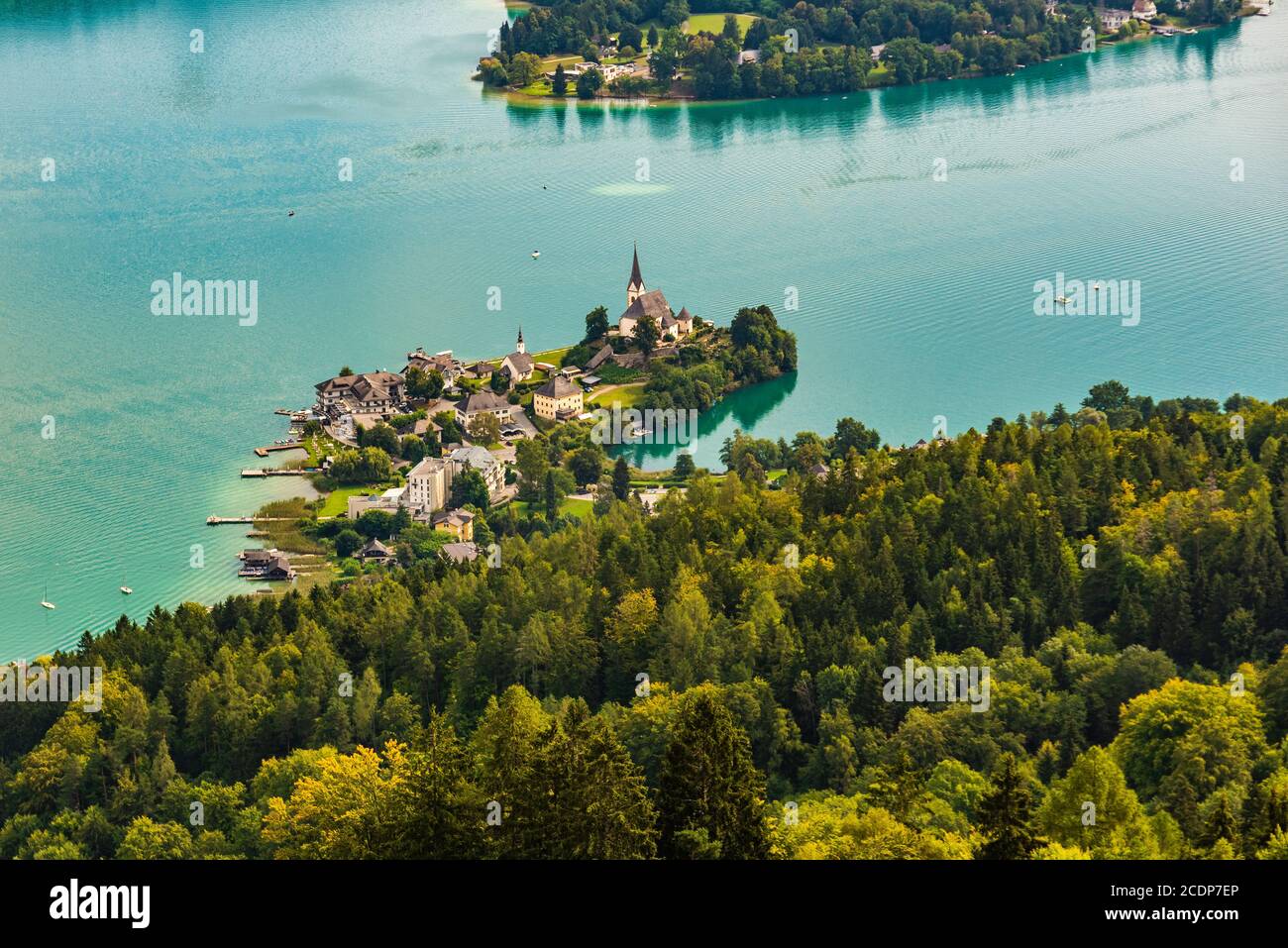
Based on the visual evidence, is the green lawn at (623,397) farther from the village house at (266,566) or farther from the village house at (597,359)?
the village house at (266,566)

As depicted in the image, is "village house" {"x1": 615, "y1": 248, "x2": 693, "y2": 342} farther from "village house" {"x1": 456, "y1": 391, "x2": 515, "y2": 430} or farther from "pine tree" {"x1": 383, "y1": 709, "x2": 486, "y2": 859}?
"pine tree" {"x1": 383, "y1": 709, "x2": 486, "y2": 859}

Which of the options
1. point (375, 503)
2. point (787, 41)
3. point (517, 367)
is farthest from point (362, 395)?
point (787, 41)

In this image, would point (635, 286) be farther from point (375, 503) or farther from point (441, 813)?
point (441, 813)

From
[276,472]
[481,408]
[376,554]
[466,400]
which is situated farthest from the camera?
[466,400]

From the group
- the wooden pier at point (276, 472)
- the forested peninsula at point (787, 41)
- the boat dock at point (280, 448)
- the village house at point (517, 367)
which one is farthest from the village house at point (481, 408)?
the forested peninsula at point (787, 41)

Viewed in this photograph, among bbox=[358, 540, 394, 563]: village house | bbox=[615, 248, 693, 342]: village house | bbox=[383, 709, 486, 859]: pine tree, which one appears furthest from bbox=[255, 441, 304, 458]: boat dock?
bbox=[383, 709, 486, 859]: pine tree
